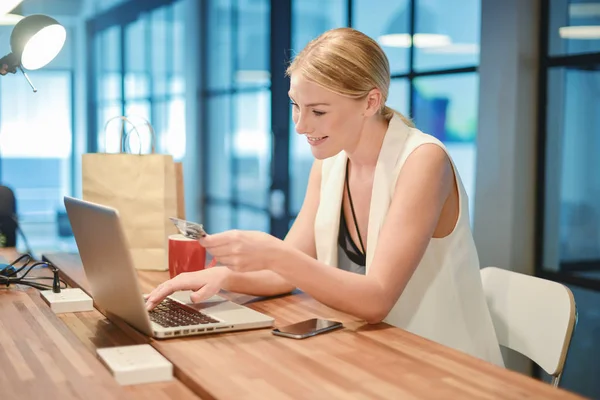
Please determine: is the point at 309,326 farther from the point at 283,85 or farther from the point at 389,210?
the point at 283,85

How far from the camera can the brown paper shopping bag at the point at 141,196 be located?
2068mm

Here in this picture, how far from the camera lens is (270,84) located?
5391 mm

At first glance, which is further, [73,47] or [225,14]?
[73,47]

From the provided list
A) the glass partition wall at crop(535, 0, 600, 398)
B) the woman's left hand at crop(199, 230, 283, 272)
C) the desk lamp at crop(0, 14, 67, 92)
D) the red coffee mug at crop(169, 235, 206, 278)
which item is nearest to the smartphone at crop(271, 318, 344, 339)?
A: the woman's left hand at crop(199, 230, 283, 272)

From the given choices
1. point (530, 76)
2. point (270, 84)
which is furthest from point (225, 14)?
point (530, 76)

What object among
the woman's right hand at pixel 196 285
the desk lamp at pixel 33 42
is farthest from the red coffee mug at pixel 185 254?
the desk lamp at pixel 33 42

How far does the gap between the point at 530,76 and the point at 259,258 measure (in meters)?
2.02

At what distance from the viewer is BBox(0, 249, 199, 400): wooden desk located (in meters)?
1.10

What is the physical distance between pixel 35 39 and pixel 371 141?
98cm

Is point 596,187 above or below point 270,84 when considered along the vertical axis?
below

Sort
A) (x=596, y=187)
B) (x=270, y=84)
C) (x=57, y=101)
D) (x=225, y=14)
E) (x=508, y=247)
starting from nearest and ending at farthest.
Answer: (x=596, y=187) → (x=508, y=247) → (x=270, y=84) → (x=225, y=14) → (x=57, y=101)

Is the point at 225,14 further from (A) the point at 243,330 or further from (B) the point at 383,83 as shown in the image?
(A) the point at 243,330

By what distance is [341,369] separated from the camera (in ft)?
3.87

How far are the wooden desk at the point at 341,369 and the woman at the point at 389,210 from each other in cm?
22
